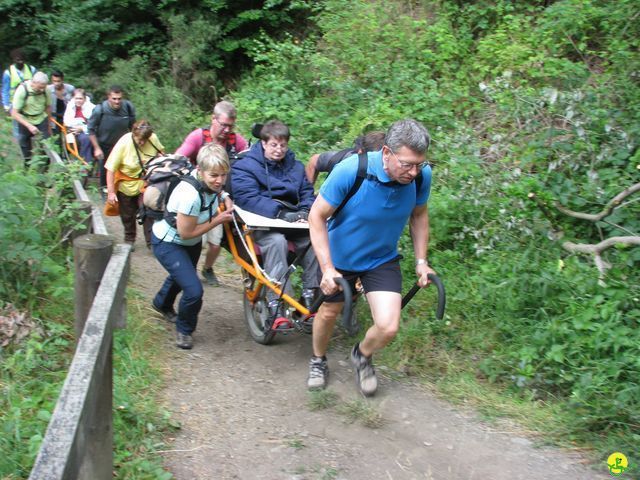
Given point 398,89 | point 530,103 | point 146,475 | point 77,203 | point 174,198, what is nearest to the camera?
point 146,475

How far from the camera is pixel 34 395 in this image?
4.75 metres

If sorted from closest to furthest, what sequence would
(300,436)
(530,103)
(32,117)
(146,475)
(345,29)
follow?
(146,475)
(300,436)
(530,103)
(32,117)
(345,29)

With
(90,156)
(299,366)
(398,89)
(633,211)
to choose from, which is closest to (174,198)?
(299,366)

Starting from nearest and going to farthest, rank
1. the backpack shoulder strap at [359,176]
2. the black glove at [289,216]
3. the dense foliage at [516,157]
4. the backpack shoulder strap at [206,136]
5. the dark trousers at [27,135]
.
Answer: the backpack shoulder strap at [359,176] < the dense foliage at [516,157] < the black glove at [289,216] < the backpack shoulder strap at [206,136] < the dark trousers at [27,135]

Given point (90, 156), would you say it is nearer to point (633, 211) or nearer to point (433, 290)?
point (433, 290)

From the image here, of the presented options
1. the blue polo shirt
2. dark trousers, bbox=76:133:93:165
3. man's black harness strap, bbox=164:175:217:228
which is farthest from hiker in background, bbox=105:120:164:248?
the blue polo shirt

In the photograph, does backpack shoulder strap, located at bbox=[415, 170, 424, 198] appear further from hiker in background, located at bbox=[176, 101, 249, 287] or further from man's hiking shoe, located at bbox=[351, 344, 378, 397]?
hiker in background, located at bbox=[176, 101, 249, 287]

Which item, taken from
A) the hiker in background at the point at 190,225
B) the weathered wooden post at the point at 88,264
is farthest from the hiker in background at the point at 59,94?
the weathered wooden post at the point at 88,264

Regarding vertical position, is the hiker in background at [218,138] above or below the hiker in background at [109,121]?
above

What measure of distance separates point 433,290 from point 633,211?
5.95 ft

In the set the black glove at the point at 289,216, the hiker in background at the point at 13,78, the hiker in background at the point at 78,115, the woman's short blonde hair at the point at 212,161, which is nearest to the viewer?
→ the woman's short blonde hair at the point at 212,161

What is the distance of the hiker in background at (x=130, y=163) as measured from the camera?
802cm

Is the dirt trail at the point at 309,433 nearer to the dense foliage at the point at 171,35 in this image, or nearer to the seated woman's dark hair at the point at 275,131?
the seated woman's dark hair at the point at 275,131

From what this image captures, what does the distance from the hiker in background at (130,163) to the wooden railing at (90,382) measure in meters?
2.36
